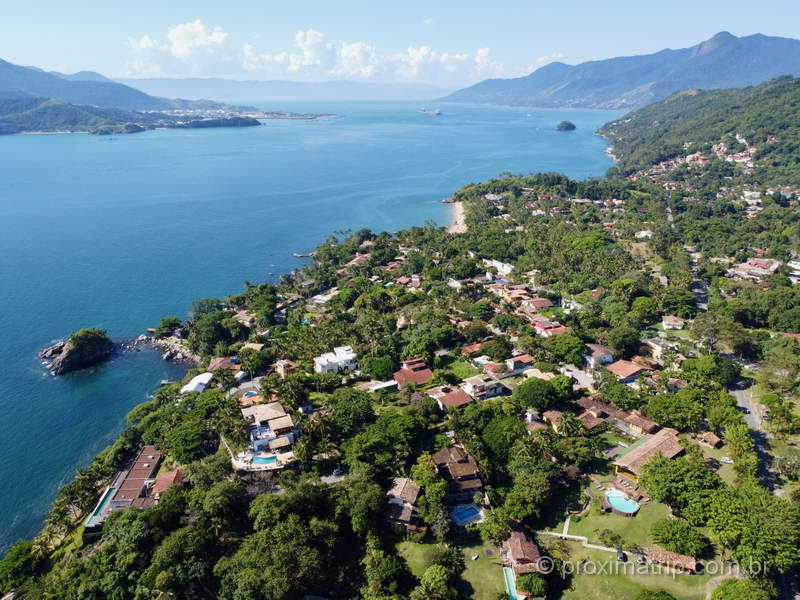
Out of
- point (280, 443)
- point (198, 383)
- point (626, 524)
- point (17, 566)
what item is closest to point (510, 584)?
point (626, 524)

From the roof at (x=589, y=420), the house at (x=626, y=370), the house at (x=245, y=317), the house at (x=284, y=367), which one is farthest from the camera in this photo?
the house at (x=245, y=317)

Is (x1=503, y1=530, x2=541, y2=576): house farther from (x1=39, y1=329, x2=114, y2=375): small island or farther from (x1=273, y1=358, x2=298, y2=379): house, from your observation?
(x1=39, y1=329, x2=114, y2=375): small island

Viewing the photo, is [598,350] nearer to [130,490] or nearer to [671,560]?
[671,560]

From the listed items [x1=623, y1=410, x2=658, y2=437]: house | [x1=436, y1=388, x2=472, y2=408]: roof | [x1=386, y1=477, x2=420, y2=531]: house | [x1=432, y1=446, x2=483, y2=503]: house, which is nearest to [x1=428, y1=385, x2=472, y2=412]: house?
[x1=436, y1=388, x2=472, y2=408]: roof

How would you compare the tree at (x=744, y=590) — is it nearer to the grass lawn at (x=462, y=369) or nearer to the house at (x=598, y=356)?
the house at (x=598, y=356)

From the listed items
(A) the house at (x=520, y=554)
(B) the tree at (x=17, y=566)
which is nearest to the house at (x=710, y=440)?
(A) the house at (x=520, y=554)

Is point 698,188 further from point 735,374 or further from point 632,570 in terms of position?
point 632,570
